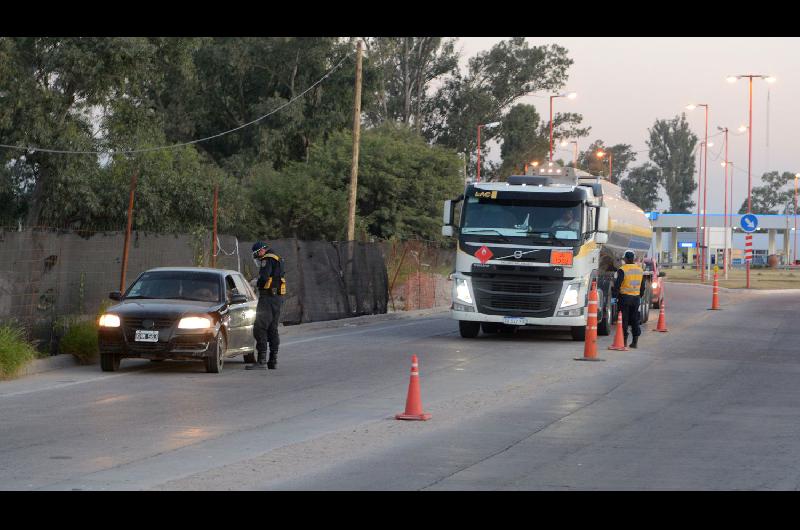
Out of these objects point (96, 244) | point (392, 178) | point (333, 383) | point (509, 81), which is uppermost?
point (509, 81)

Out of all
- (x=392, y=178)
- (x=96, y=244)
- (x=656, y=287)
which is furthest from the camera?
(x=392, y=178)

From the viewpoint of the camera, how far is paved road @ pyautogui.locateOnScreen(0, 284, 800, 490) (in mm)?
9750

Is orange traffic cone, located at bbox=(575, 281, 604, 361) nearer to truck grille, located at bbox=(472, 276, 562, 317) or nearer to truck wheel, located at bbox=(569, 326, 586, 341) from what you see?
truck grille, located at bbox=(472, 276, 562, 317)

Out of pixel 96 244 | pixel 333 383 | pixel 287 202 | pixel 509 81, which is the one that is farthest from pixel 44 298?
pixel 509 81

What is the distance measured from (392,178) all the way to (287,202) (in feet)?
24.1

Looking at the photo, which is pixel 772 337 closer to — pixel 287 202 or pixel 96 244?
pixel 96 244

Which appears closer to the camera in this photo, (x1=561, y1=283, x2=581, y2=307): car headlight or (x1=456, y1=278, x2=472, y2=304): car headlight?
(x1=561, y1=283, x2=581, y2=307): car headlight

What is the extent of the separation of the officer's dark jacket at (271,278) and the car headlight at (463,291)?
714cm

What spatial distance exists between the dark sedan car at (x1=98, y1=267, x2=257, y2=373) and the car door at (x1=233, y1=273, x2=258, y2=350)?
0.05 metres

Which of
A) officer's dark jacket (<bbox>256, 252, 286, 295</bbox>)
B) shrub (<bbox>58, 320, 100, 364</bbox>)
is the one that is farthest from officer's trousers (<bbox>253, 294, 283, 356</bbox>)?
shrub (<bbox>58, 320, 100, 364</bbox>)

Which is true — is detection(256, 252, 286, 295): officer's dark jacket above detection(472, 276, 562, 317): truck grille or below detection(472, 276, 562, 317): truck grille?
above

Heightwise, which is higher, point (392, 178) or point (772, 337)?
point (392, 178)

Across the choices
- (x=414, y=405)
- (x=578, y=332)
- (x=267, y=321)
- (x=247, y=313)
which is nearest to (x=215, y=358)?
(x=267, y=321)
